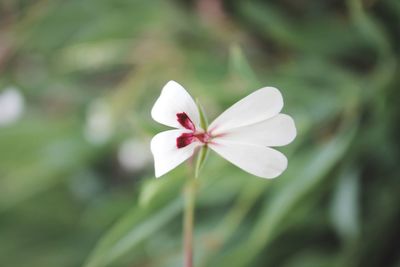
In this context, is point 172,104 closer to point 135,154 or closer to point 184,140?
point 184,140

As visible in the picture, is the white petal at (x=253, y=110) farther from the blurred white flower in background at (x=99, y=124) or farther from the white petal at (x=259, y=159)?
the blurred white flower in background at (x=99, y=124)

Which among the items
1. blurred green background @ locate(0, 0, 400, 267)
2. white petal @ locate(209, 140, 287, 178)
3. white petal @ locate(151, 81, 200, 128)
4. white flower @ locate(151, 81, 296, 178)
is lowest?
white petal @ locate(209, 140, 287, 178)

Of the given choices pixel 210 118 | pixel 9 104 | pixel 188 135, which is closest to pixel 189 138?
pixel 188 135

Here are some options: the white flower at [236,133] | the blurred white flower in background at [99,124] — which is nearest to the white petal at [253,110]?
the white flower at [236,133]

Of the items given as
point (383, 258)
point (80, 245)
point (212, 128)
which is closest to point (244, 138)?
point (212, 128)

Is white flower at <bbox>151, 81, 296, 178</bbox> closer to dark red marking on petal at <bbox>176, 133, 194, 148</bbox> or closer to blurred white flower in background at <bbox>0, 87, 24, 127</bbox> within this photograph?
dark red marking on petal at <bbox>176, 133, 194, 148</bbox>

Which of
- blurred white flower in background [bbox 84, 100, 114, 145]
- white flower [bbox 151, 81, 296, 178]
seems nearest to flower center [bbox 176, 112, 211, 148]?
white flower [bbox 151, 81, 296, 178]

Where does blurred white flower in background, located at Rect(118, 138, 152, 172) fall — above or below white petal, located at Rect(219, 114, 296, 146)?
above
